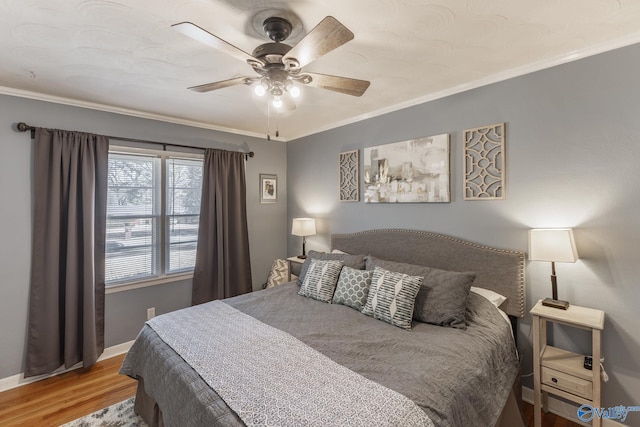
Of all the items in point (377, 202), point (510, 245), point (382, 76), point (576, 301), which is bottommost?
point (576, 301)

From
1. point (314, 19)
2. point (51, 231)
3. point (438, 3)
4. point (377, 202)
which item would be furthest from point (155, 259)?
point (438, 3)

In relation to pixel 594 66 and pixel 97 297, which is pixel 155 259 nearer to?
pixel 97 297

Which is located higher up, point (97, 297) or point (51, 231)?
point (51, 231)

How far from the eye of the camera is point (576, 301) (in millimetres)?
2021

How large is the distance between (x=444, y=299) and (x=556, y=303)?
699 mm

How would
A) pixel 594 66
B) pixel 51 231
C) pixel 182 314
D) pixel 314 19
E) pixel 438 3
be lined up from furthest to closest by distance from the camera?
pixel 51 231, pixel 182 314, pixel 594 66, pixel 314 19, pixel 438 3

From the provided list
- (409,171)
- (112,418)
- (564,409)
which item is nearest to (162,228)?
(112,418)

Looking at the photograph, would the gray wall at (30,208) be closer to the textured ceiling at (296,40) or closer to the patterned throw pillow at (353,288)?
the textured ceiling at (296,40)

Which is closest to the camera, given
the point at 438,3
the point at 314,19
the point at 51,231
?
the point at 438,3

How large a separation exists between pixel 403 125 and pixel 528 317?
1.97m

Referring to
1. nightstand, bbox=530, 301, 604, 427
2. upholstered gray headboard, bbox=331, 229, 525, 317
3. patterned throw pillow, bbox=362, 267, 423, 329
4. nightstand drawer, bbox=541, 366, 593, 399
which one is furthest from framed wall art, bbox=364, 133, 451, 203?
nightstand drawer, bbox=541, 366, 593, 399

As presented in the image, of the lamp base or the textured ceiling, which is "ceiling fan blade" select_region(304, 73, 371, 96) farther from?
the lamp base

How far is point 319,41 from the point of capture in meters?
1.35

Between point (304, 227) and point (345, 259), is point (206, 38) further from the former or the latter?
point (304, 227)
